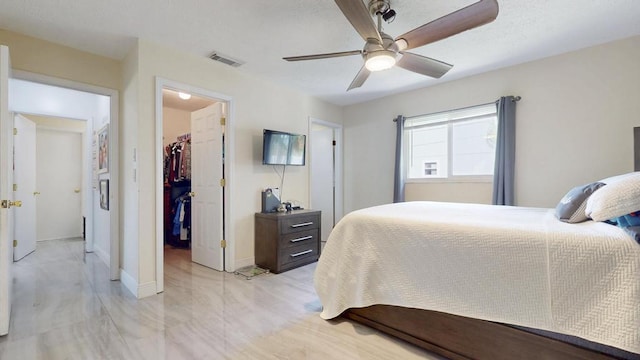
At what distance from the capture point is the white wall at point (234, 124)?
2.62 metres

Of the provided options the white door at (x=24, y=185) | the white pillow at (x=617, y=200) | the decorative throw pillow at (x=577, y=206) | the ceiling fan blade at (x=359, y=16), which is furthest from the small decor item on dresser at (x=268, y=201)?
the white door at (x=24, y=185)

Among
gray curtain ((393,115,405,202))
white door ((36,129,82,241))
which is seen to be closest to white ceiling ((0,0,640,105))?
gray curtain ((393,115,405,202))

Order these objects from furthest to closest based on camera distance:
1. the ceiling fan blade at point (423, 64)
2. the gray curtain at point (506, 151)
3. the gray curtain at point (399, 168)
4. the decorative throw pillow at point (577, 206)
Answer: the gray curtain at point (399, 168) < the gray curtain at point (506, 151) < the ceiling fan blade at point (423, 64) < the decorative throw pillow at point (577, 206)

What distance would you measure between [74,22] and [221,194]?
2003mm

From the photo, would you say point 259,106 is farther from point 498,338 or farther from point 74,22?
point 498,338

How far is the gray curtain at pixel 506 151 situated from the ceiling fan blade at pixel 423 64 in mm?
1361

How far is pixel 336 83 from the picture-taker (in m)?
3.75

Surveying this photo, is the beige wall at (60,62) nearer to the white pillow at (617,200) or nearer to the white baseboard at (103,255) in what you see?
the white baseboard at (103,255)

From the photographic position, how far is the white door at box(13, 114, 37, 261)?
371 cm

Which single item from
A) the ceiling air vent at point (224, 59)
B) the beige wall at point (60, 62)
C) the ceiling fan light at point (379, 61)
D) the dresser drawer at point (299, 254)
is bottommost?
the dresser drawer at point (299, 254)

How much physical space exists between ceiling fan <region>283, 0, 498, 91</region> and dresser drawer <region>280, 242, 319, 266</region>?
216cm

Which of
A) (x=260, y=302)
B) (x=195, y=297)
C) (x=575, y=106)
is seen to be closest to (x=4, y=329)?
(x=195, y=297)

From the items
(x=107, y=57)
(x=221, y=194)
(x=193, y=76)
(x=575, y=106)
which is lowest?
(x=221, y=194)

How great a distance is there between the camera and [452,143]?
12.4 feet
